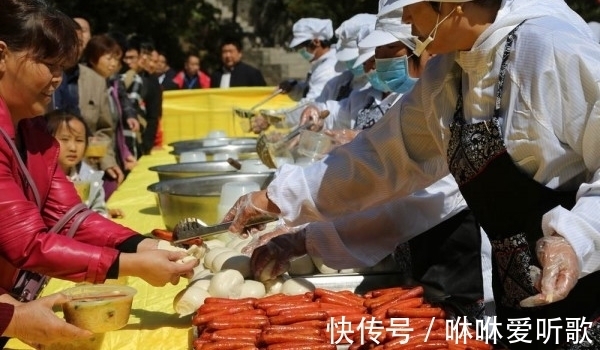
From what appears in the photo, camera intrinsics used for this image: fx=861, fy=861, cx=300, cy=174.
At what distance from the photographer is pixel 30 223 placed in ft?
7.22

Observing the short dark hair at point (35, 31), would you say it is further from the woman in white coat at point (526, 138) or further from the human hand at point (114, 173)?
the human hand at point (114, 173)

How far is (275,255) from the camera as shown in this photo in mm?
2793

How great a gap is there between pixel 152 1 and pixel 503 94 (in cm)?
1837

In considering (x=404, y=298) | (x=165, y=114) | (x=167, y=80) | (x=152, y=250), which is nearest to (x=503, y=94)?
(x=404, y=298)

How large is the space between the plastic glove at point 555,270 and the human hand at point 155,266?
1071 millimetres

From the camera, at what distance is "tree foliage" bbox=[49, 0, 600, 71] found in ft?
61.7

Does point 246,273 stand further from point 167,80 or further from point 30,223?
point 167,80

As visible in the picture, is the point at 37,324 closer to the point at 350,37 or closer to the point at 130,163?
the point at 350,37

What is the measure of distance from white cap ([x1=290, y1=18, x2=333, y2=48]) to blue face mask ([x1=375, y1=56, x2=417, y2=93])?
15.4 feet

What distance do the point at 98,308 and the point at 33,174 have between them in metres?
0.47

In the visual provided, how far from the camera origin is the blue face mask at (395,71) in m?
3.88

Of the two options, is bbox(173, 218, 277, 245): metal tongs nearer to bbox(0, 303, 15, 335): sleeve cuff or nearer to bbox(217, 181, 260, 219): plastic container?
bbox(217, 181, 260, 219): plastic container

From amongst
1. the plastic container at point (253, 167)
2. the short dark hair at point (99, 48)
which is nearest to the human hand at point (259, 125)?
the short dark hair at point (99, 48)

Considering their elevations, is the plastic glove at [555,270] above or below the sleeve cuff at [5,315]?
above
